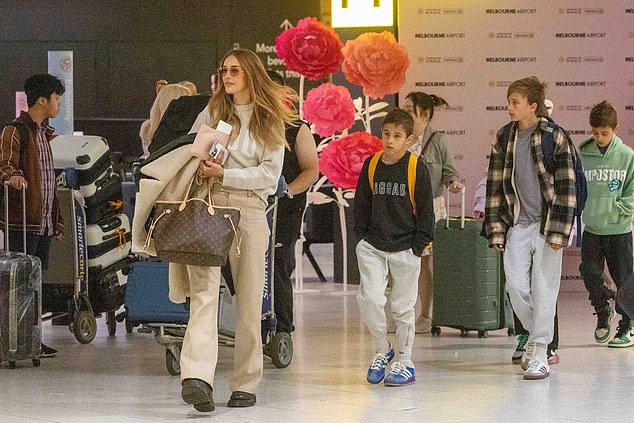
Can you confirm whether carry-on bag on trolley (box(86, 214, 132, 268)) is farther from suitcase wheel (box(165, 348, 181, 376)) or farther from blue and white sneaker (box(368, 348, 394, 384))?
blue and white sneaker (box(368, 348, 394, 384))

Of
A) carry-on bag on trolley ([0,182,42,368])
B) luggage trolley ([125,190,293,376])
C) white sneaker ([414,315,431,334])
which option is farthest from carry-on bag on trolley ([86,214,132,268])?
white sneaker ([414,315,431,334])

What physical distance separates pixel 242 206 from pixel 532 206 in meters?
1.75

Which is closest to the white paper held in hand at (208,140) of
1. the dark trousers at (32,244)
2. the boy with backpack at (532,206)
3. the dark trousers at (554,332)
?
the boy with backpack at (532,206)

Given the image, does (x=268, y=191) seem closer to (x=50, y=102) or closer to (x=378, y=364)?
(x=378, y=364)

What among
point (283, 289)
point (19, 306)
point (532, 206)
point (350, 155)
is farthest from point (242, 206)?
point (350, 155)

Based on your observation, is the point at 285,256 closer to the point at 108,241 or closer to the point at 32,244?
the point at 32,244

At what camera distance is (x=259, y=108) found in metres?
6.12

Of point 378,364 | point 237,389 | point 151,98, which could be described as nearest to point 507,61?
point 378,364

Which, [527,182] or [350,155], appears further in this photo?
[350,155]

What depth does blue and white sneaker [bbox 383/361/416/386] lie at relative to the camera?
22.3 ft

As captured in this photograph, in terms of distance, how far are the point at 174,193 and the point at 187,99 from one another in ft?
4.32

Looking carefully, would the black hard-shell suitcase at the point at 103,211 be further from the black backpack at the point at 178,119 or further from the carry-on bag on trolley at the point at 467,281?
the carry-on bag on trolley at the point at 467,281

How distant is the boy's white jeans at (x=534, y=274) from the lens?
7051 mm

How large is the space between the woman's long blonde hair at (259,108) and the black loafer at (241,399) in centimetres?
111
